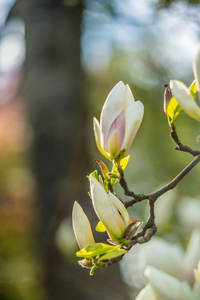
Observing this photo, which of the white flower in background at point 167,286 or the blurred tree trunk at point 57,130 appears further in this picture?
the blurred tree trunk at point 57,130

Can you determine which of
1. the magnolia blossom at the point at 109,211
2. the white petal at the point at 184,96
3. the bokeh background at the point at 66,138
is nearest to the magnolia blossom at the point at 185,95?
the white petal at the point at 184,96

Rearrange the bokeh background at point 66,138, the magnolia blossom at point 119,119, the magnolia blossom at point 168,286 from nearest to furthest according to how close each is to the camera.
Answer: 1. the magnolia blossom at point 168,286
2. the magnolia blossom at point 119,119
3. the bokeh background at point 66,138

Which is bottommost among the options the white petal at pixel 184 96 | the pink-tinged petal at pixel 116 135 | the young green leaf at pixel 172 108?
the pink-tinged petal at pixel 116 135

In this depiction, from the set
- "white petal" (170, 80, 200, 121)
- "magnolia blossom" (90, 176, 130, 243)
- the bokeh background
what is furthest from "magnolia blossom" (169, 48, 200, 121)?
the bokeh background

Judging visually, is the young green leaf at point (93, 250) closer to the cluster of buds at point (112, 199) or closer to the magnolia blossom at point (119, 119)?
the cluster of buds at point (112, 199)

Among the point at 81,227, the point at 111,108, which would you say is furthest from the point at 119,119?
the point at 81,227

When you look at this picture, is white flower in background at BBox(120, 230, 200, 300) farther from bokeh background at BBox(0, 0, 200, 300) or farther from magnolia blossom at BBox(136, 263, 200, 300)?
bokeh background at BBox(0, 0, 200, 300)

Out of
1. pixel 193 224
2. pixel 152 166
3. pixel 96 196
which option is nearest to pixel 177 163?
pixel 152 166

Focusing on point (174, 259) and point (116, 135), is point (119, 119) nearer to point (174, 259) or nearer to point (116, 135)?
point (116, 135)
